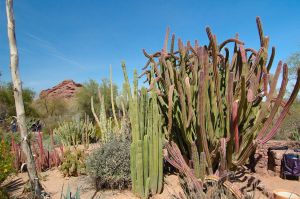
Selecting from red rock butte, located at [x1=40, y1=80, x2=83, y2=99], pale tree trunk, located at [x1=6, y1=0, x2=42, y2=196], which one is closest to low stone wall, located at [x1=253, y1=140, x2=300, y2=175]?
pale tree trunk, located at [x1=6, y1=0, x2=42, y2=196]

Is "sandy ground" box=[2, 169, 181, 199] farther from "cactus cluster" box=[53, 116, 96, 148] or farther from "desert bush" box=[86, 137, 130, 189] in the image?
"cactus cluster" box=[53, 116, 96, 148]

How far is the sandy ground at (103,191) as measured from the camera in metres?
4.30

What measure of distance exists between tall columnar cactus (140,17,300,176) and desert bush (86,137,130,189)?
0.96m

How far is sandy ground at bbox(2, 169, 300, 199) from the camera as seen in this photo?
4.30 metres

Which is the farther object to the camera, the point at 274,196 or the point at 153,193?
the point at 153,193

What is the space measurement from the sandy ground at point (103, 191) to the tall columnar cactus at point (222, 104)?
1.91ft

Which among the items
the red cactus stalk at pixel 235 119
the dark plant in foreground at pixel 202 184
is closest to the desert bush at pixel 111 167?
the dark plant in foreground at pixel 202 184

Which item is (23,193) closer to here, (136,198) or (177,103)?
(136,198)

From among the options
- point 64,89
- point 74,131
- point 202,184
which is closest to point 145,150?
point 202,184

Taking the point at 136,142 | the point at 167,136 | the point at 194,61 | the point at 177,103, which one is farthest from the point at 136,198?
the point at 194,61

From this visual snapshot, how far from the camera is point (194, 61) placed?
4801 mm

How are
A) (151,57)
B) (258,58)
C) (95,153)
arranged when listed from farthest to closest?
(151,57) → (95,153) → (258,58)

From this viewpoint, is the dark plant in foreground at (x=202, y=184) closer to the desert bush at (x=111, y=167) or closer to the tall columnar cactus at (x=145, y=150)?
the tall columnar cactus at (x=145, y=150)

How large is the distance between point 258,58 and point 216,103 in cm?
112
